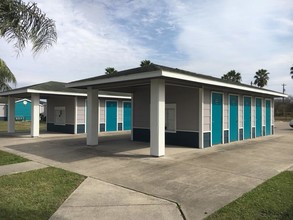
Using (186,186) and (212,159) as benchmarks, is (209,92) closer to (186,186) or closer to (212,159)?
(212,159)

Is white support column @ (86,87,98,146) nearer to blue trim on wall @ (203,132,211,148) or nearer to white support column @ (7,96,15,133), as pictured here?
blue trim on wall @ (203,132,211,148)

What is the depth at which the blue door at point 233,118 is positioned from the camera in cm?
1477

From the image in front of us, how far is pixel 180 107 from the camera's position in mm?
13297

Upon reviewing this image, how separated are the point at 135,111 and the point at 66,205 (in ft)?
35.6

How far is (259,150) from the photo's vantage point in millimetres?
11836

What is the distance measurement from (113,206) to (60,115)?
17899mm

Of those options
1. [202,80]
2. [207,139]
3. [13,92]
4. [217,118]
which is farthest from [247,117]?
[13,92]

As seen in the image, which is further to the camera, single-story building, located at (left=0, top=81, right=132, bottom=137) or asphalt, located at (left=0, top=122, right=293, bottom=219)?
single-story building, located at (left=0, top=81, right=132, bottom=137)

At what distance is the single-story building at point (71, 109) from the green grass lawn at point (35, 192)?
1153 cm

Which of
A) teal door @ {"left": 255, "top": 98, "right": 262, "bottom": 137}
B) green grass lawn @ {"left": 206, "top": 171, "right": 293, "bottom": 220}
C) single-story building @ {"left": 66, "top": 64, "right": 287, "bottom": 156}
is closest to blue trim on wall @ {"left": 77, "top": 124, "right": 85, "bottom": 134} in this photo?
single-story building @ {"left": 66, "top": 64, "right": 287, "bottom": 156}

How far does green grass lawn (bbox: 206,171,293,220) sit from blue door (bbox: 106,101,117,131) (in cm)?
1686

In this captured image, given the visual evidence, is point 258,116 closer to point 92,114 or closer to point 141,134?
point 141,134

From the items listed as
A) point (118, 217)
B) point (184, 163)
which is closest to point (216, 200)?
point (118, 217)

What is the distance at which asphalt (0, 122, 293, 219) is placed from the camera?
5.03 metres
